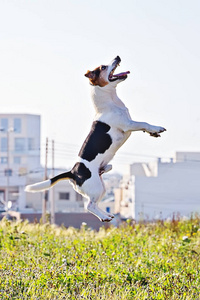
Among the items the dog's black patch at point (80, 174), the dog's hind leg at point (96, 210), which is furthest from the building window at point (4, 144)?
the dog's hind leg at point (96, 210)

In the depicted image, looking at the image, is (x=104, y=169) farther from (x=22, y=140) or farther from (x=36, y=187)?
(x=22, y=140)

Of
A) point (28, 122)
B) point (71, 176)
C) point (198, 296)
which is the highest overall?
point (28, 122)

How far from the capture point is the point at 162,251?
12.1 m

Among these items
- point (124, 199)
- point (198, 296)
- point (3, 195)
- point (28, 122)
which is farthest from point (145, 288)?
point (28, 122)

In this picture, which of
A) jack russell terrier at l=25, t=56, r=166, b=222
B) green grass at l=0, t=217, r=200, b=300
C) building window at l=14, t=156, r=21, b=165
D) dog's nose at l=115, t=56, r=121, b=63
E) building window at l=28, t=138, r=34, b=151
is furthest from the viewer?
building window at l=28, t=138, r=34, b=151

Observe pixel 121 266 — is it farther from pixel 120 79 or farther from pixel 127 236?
pixel 127 236

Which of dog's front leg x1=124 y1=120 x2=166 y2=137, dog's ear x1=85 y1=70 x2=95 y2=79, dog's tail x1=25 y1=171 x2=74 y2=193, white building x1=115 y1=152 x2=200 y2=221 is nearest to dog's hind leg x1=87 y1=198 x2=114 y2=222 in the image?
dog's tail x1=25 y1=171 x2=74 y2=193

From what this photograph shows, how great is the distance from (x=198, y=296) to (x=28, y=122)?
89.8m

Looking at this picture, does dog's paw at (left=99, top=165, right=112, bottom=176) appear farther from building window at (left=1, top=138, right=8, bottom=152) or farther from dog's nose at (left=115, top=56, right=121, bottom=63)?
building window at (left=1, top=138, right=8, bottom=152)

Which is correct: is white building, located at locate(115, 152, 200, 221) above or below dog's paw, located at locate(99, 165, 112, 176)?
above

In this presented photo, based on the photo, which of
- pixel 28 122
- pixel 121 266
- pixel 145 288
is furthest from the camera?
pixel 28 122

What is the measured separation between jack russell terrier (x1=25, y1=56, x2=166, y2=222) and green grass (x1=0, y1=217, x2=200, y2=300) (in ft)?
3.59

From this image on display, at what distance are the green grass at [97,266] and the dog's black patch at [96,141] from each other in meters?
1.36

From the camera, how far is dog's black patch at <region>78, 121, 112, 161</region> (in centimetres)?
745
